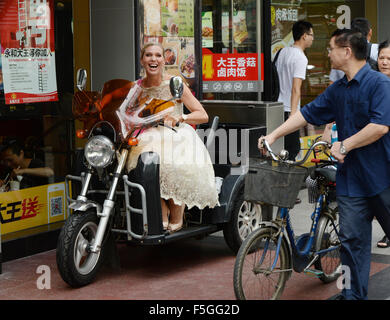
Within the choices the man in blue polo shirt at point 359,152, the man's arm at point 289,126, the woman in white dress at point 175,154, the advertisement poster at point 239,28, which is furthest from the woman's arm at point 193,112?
the advertisement poster at point 239,28

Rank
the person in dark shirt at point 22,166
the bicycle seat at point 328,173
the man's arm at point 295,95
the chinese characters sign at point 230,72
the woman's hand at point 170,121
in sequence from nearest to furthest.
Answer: the bicycle seat at point 328,173
the woman's hand at point 170,121
the person in dark shirt at point 22,166
the man's arm at point 295,95
the chinese characters sign at point 230,72

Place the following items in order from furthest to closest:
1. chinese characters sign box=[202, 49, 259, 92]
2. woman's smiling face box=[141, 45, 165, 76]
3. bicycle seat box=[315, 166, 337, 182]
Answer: chinese characters sign box=[202, 49, 259, 92] < woman's smiling face box=[141, 45, 165, 76] < bicycle seat box=[315, 166, 337, 182]

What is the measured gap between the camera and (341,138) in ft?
16.1

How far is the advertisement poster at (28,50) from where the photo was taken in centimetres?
666

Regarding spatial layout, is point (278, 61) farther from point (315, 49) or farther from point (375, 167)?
point (375, 167)

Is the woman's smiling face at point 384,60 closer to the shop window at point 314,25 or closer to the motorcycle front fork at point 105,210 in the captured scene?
the motorcycle front fork at point 105,210

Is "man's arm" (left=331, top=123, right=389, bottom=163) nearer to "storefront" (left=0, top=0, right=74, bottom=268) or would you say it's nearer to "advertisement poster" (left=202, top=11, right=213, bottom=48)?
"storefront" (left=0, top=0, right=74, bottom=268)

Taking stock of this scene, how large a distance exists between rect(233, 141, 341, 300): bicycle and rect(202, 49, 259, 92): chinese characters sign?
13.6 feet

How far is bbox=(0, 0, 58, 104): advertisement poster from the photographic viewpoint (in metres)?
6.66

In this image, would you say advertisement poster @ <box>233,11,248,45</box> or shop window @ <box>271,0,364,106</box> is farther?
shop window @ <box>271,0,364,106</box>

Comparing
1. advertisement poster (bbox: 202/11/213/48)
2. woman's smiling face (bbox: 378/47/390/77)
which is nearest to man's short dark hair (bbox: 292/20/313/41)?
advertisement poster (bbox: 202/11/213/48)

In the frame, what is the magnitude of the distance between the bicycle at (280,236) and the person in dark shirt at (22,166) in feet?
9.16
